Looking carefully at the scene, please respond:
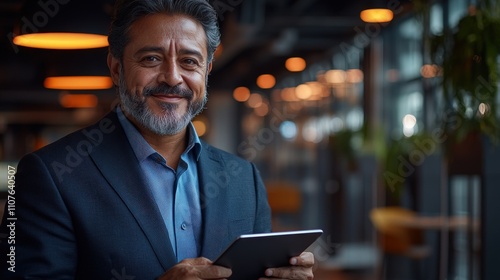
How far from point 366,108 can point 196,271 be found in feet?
30.1

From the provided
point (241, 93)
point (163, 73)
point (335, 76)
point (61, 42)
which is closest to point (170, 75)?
point (163, 73)

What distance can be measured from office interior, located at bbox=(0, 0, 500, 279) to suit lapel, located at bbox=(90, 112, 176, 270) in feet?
5.40

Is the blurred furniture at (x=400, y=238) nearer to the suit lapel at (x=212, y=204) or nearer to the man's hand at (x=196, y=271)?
the suit lapel at (x=212, y=204)

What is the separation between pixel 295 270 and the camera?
1955 mm

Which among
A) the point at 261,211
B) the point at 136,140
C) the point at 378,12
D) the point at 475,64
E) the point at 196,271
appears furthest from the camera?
the point at 378,12

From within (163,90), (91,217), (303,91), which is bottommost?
(91,217)

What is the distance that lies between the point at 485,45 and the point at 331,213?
8.10 m

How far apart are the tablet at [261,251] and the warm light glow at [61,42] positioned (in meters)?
2.29

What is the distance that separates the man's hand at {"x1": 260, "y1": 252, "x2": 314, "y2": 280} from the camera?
194cm

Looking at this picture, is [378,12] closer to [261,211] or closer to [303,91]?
[261,211]

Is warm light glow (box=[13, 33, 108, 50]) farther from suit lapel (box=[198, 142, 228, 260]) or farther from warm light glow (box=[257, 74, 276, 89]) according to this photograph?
warm light glow (box=[257, 74, 276, 89])

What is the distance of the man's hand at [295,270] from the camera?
194 centimetres

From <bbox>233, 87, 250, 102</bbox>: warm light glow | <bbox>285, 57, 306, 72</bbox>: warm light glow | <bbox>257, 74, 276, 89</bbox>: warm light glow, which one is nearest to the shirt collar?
<bbox>285, 57, 306, 72</bbox>: warm light glow

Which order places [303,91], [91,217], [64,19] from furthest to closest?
1. [303,91]
2. [64,19]
3. [91,217]
